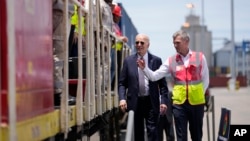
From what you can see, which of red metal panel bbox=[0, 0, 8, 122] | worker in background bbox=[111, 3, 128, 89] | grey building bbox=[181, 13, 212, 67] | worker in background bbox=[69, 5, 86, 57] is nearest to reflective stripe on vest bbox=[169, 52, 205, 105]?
worker in background bbox=[69, 5, 86, 57]

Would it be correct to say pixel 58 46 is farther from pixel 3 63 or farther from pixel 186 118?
pixel 186 118

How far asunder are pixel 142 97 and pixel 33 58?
4.23 m

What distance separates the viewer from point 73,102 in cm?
719

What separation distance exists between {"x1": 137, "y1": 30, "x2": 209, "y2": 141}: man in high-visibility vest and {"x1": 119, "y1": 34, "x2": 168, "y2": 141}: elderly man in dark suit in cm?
21

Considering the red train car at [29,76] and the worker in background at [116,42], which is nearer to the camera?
the red train car at [29,76]

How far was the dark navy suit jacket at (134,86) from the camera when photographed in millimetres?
8844

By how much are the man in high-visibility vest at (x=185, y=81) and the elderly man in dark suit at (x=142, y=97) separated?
21 cm

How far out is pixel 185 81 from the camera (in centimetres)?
881

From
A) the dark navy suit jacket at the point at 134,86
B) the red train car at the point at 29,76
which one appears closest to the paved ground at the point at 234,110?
the dark navy suit jacket at the point at 134,86

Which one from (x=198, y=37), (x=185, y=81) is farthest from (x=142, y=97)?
(x=198, y=37)

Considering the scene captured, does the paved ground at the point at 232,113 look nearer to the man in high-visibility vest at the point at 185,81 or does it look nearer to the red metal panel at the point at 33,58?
the man in high-visibility vest at the point at 185,81

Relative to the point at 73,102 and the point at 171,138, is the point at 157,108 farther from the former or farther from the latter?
the point at 171,138

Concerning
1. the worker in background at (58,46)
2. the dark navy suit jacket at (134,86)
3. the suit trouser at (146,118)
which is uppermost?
the worker in background at (58,46)

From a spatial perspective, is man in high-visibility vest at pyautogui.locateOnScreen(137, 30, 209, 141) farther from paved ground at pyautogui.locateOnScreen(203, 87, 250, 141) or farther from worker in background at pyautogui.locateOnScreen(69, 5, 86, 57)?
paved ground at pyautogui.locateOnScreen(203, 87, 250, 141)
